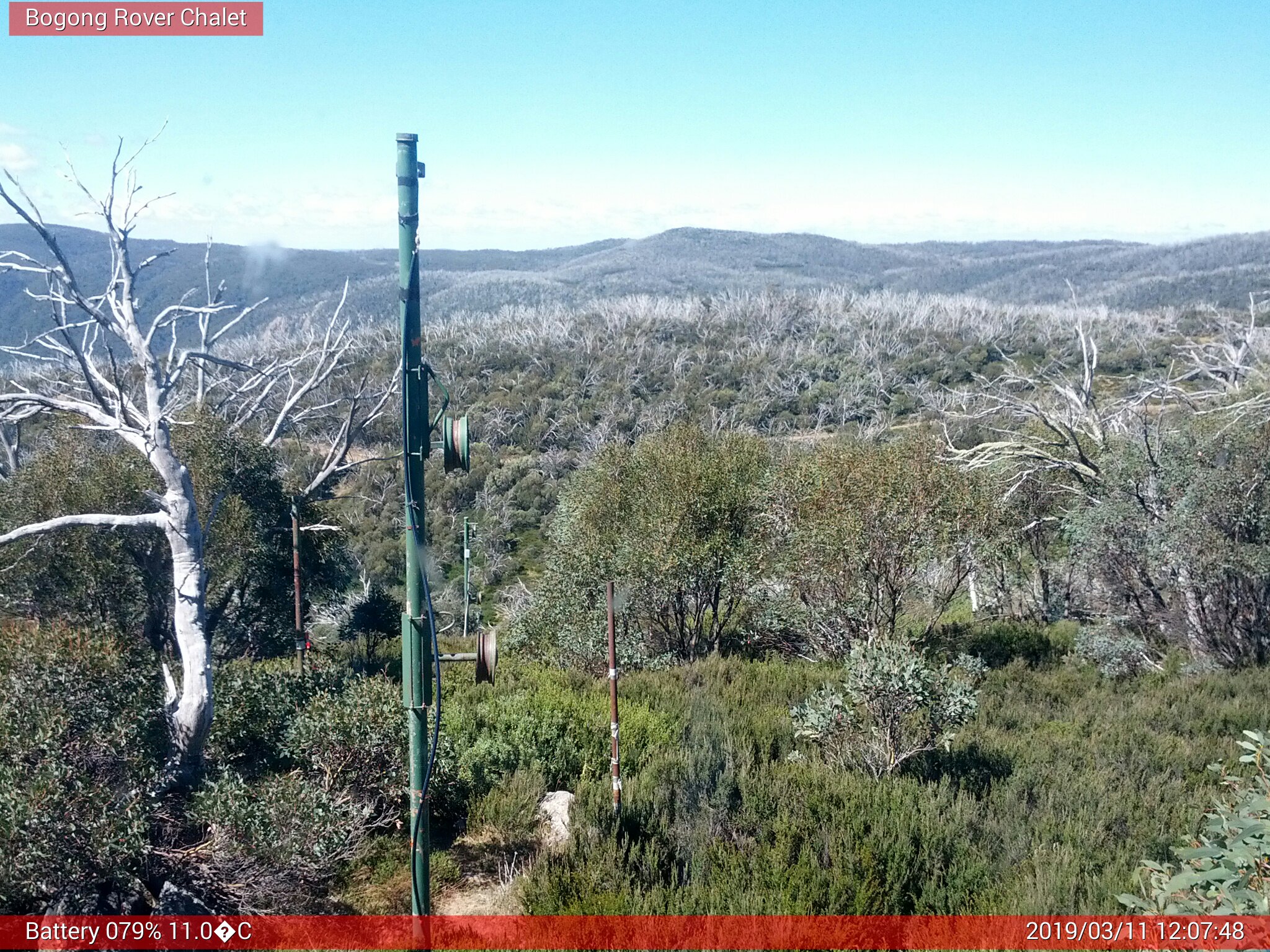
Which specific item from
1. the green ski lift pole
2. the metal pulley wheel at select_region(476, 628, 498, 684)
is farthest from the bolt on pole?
the metal pulley wheel at select_region(476, 628, 498, 684)

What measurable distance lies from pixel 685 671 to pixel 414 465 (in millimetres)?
8917

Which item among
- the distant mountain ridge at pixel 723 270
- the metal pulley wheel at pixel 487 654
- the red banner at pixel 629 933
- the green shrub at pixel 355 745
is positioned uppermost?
the distant mountain ridge at pixel 723 270

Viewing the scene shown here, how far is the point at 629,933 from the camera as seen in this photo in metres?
5.27

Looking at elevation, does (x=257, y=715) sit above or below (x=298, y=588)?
below

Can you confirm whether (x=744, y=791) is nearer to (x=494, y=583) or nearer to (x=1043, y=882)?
(x=1043, y=882)

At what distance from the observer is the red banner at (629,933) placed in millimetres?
5109

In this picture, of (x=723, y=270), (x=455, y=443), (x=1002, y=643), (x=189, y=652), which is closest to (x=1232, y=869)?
(x=455, y=443)

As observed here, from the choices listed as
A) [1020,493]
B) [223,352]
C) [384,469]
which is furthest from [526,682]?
[223,352]

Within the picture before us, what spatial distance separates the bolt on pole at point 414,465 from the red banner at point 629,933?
1.17 m

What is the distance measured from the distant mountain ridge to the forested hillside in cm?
2059

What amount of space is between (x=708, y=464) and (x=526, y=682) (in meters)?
4.69

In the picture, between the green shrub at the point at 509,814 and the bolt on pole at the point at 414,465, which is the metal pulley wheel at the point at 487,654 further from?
the green shrub at the point at 509,814

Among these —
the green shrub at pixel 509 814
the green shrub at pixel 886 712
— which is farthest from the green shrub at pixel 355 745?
the green shrub at pixel 886 712

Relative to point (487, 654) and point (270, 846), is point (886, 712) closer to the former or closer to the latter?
point (487, 654)
